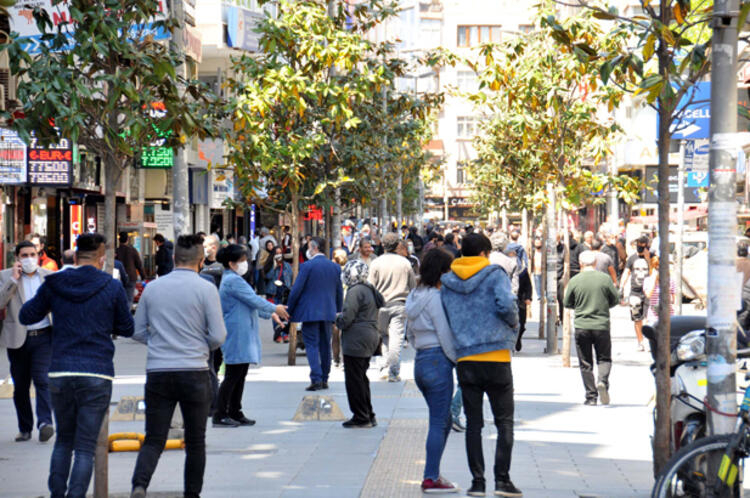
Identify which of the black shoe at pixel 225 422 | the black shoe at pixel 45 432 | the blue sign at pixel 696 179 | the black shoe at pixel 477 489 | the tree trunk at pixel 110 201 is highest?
the blue sign at pixel 696 179

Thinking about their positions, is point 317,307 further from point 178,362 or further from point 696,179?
point 696,179

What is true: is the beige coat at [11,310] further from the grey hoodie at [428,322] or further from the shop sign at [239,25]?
the shop sign at [239,25]

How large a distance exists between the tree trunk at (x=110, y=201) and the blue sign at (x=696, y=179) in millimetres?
13023

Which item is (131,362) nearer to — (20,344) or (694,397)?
(20,344)

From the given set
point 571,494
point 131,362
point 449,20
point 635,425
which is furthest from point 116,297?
point 449,20

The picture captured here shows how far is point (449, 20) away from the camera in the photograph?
110812mm

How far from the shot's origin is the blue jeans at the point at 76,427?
786cm

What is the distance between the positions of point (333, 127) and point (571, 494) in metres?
14.5

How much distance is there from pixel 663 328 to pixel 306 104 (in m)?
14.3

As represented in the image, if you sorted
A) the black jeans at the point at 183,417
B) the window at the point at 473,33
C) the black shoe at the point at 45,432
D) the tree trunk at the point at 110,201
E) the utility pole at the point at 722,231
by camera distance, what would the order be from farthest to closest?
the window at the point at 473,33 < the black shoe at the point at 45,432 < the tree trunk at the point at 110,201 < the black jeans at the point at 183,417 < the utility pole at the point at 722,231

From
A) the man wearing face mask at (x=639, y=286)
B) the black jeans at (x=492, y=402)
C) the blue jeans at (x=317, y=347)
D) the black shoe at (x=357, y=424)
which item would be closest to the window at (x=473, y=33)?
the man wearing face mask at (x=639, y=286)

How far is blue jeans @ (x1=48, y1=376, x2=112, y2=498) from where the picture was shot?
786 centimetres

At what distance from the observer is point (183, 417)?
8.27 metres

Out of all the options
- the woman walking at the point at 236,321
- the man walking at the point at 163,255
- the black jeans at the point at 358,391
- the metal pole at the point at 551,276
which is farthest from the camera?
the man walking at the point at 163,255
